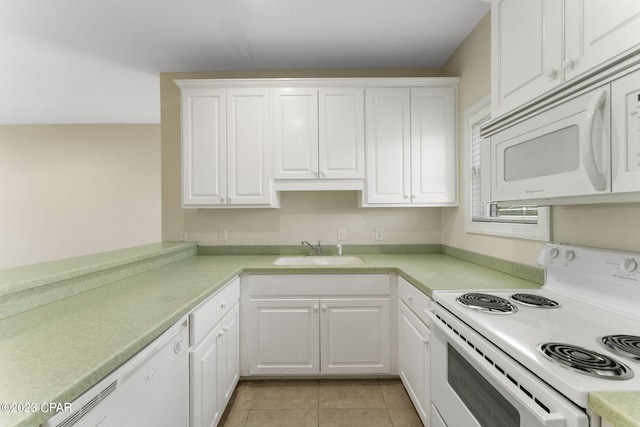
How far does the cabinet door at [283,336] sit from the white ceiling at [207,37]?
1994 mm

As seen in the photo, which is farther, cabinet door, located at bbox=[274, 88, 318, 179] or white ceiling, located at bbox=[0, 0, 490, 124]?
cabinet door, located at bbox=[274, 88, 318, 179]

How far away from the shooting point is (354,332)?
7.20 feet

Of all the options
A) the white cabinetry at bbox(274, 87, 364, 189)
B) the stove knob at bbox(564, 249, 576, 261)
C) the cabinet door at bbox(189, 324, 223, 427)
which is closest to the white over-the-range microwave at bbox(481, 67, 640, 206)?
the stove knob at bbox(564, 249, 576, 261)

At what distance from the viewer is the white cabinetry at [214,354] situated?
1412 millimetres

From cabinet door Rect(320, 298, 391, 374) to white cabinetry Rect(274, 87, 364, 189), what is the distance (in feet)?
3.39

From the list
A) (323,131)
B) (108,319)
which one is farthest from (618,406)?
(323,131)

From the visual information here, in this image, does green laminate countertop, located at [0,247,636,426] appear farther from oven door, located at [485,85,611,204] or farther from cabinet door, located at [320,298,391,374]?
oven door, located at [485,85,611,204]

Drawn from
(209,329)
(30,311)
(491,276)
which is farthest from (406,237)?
(30,311)

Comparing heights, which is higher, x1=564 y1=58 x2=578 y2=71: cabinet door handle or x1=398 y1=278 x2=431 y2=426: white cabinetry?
x1=564 y1=58 x2=578 y2=71: cabinet door handle

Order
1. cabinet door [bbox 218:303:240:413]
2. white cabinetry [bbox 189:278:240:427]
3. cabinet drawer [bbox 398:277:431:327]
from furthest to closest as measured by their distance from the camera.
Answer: cabinet door [bbox 218:303:240:413] < cabinet drawer [bbox 398:277:431:327] < white cabinetry [bbox 189:278:240:427]

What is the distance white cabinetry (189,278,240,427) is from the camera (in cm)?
141

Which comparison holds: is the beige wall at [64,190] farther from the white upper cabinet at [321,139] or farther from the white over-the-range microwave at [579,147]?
the white over-the-range microwave at [579,147]

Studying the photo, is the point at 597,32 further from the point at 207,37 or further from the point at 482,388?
the point at 207,37

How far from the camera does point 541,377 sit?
0.75 metres
